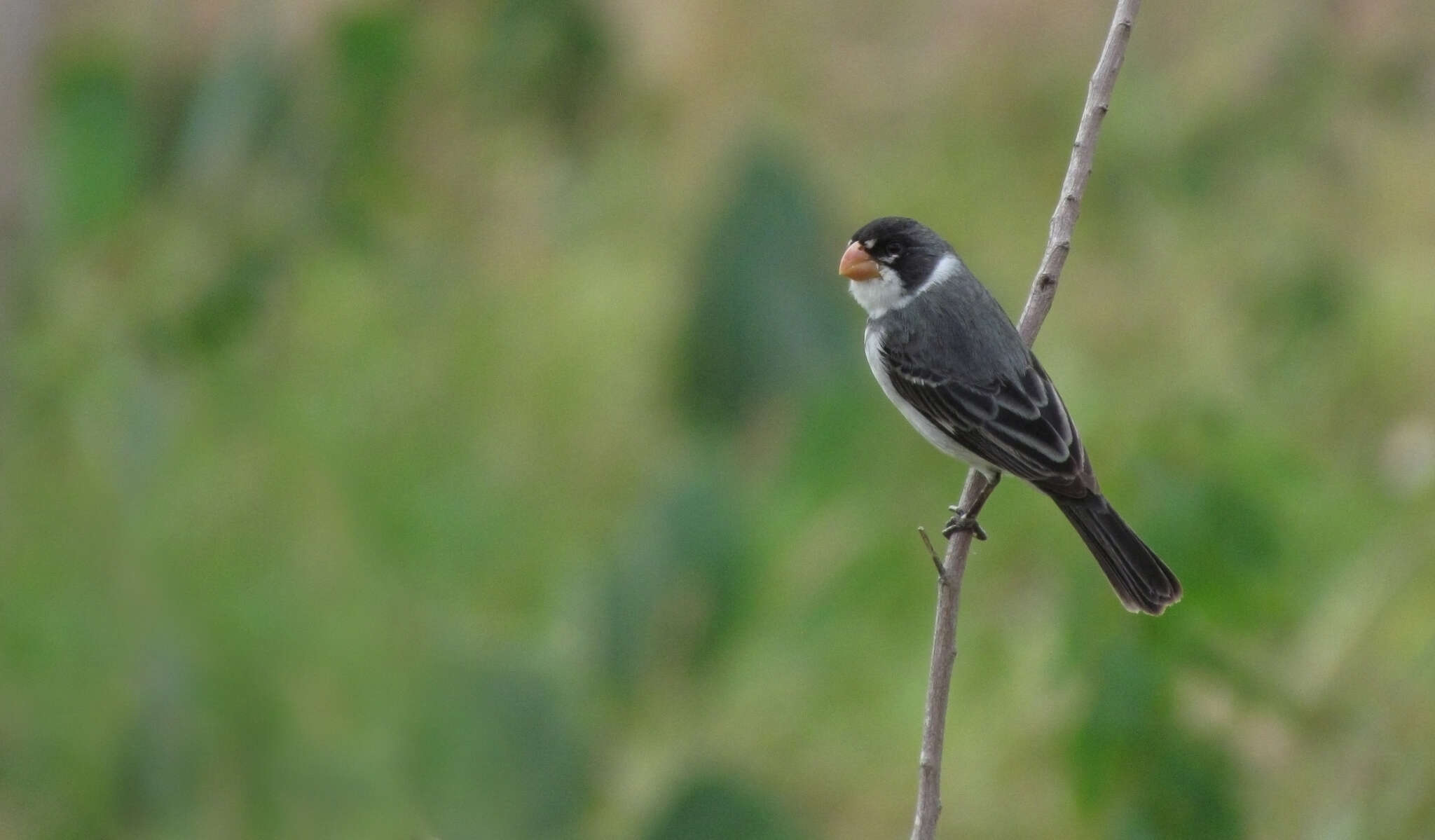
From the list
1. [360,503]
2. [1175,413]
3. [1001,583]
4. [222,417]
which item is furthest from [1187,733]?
[222,417]

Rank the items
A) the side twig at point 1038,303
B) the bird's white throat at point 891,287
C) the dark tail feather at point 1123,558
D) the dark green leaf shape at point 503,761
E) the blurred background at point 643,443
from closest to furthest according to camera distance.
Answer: the side twig at point 1038,303, the dark tail feather at point 1123,558, the bird's white throat at point 891,287, the blurred background at point 643,443, the dark green leaf shape at point 503,761

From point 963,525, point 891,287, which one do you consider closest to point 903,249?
point 891,287

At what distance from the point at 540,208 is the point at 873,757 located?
3.54 meters

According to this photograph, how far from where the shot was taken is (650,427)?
693 cm

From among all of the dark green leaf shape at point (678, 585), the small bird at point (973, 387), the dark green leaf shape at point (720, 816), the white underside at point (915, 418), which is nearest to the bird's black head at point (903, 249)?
the small bird at point (973, 387)

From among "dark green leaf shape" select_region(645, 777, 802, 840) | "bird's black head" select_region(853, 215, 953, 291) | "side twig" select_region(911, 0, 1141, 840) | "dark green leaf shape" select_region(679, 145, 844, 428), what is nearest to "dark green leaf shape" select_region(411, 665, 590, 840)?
"dark green leaf shape" select_region(645, 777, 802, 840)

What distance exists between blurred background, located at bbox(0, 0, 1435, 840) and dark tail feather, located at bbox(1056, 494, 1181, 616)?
13.6 inches

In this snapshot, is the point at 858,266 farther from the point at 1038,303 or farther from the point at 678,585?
the point at 678,585

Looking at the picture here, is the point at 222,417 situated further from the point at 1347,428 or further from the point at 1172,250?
the point at 1347,428

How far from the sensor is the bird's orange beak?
344 cm

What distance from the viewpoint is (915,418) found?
3.19 metres

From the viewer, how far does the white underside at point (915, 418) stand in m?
3.08

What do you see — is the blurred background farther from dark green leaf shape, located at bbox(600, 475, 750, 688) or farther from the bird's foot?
the bird's foot

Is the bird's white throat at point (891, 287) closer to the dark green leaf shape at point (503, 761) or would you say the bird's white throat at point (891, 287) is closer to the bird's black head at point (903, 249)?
the bird's black head at point (903, 249)
